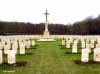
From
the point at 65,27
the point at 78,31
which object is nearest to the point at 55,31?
the point at 65,27

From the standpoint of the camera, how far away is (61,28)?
96938 mm

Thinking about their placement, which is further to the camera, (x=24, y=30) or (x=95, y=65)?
(x=24, y=30)

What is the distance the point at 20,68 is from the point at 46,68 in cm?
118

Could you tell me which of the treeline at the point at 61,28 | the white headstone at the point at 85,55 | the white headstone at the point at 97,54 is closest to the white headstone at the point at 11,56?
the white headstone at the point at 85,55

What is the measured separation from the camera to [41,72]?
42.5 ft

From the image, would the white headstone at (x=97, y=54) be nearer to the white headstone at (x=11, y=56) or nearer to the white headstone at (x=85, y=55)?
the white headstone at (x=85, y=55)

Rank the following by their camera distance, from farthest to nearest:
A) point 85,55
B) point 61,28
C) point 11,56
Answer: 1. point 61,28
2. point 85,55
3. point 11,56

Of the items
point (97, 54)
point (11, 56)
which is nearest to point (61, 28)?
point (97, 54)

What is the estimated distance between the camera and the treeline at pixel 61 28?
257ft

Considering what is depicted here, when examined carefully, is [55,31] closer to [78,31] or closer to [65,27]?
[65,27]

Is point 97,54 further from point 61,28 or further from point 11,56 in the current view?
point 61,28

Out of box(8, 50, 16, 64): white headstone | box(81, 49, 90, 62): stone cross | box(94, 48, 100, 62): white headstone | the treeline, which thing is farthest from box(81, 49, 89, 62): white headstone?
the treeline

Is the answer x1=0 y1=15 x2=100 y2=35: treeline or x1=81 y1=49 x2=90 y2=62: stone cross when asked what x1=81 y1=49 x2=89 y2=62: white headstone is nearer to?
x1=81 y1=49 x2=90 y2=62: stone cross

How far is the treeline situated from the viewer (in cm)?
7840
